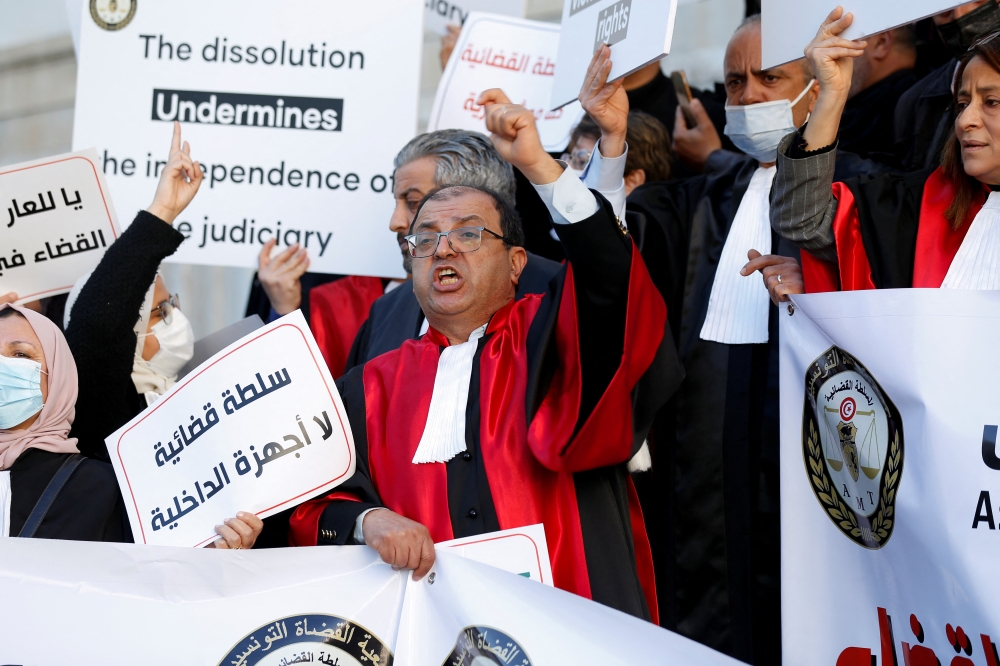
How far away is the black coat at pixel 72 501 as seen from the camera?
10.0 ft

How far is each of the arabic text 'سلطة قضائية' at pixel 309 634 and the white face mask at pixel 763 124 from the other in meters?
2.00

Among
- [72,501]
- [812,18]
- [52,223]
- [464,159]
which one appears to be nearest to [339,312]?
[464,159]

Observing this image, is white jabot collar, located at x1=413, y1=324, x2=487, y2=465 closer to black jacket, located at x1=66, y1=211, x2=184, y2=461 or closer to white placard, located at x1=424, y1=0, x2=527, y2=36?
black jacket, located at x1=66, y1=211, x2=184, y2=461

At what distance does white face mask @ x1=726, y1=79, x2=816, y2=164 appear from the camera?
365 centimetres

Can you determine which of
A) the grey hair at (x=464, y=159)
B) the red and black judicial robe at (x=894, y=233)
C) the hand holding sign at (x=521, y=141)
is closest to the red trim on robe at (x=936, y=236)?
the red and black judicial robe at (x=894, y=233)

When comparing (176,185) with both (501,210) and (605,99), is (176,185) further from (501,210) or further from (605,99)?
(605,99)

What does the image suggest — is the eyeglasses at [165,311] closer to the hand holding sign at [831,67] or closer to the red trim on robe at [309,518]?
the red trim on robe at [309,518]

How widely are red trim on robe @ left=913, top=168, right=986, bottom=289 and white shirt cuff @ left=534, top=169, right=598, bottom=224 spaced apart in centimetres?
83

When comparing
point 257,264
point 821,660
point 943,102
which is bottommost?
point 821,660

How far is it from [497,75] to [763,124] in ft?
5.19

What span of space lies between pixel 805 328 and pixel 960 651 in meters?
0.87

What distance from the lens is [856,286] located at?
9.60 ft

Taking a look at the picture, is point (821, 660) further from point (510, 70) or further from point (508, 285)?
point (510, 70)

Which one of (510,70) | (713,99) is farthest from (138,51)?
(713,99)
